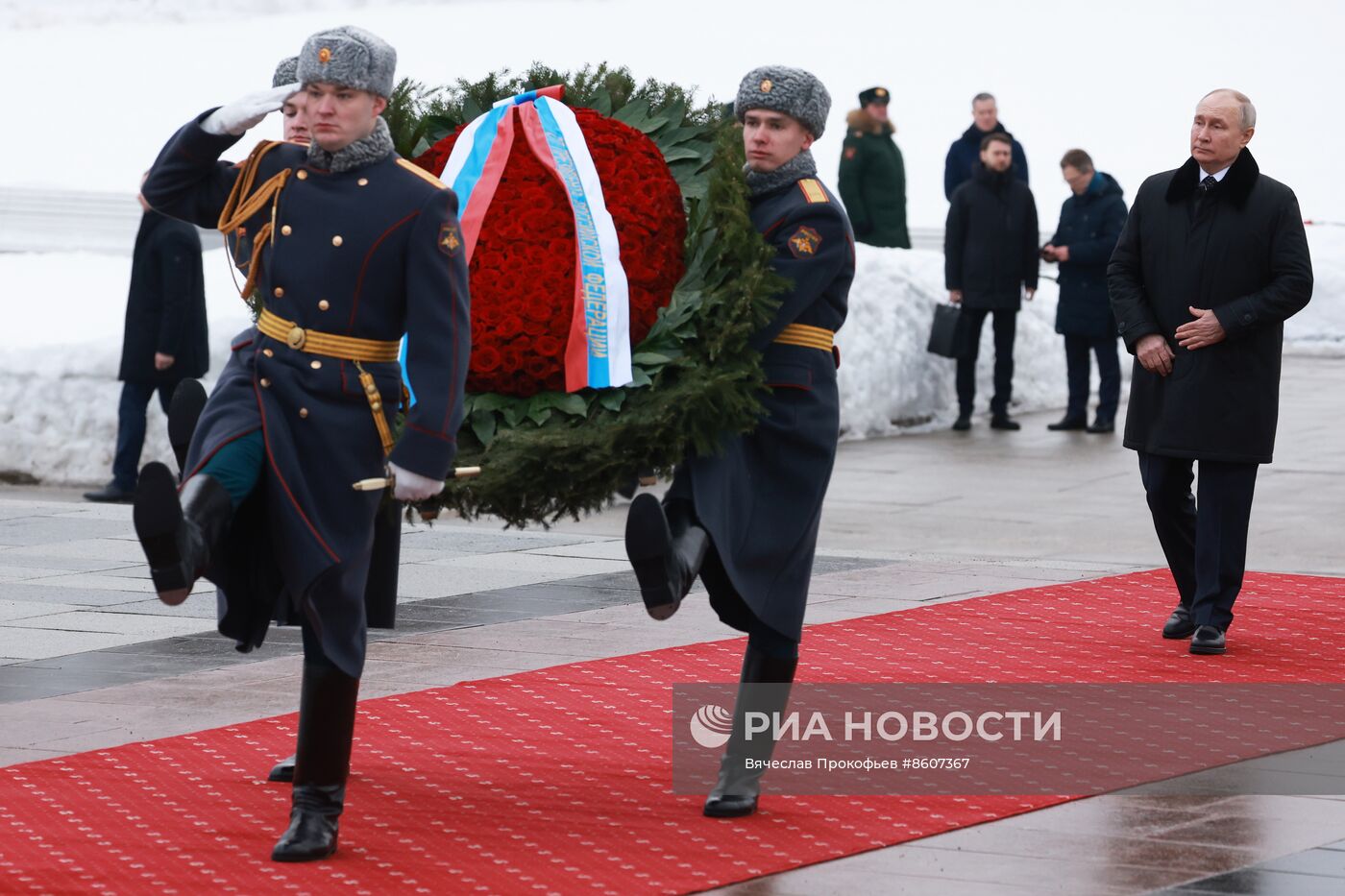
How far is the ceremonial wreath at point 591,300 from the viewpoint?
544cm

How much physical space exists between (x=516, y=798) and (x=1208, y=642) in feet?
10.2

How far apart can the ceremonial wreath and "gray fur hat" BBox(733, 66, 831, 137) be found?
0.11m

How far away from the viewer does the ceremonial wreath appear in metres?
5.44

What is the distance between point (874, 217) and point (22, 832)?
48.4ft

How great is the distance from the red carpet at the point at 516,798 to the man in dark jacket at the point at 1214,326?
0.43 m

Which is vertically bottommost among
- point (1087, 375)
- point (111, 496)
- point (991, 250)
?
point (111, 496)

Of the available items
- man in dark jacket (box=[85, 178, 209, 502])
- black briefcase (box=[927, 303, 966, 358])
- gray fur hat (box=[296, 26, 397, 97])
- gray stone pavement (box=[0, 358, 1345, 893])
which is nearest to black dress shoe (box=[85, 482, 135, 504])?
man in dark jacket (box=[85, 178, 209, 502])

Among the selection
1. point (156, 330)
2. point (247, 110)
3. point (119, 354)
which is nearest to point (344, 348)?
point (247, 110)

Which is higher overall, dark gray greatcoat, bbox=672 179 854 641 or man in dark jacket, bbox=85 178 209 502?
dark gray greatcoat, bbox=672 179 854 641

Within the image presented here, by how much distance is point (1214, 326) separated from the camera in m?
7.99

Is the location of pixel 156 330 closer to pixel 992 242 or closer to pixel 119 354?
pixel 119 354

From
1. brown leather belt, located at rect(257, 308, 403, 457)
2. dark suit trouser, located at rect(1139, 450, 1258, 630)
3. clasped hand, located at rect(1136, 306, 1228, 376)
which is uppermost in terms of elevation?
brown leather belt, located at rect(257, 308, 403, 457)

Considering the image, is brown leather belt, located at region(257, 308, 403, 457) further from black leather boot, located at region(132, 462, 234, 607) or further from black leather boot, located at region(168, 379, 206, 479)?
black leather boot, located at region(168, 379, 206, 479)

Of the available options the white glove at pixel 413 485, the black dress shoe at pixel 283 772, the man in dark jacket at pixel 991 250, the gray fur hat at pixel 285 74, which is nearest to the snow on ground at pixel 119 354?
the man in dark jacket at pixel 991 250
